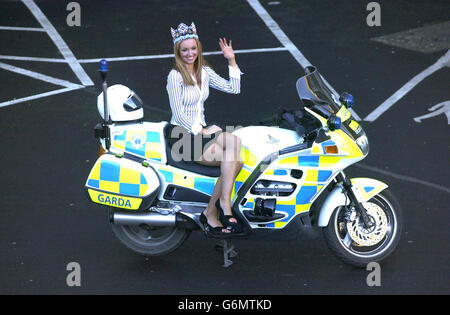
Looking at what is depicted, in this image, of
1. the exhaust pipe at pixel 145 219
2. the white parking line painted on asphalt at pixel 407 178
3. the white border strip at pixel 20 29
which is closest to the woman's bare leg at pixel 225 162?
the exhaust pipe at pixel 145 219

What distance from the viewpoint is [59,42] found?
564 inches

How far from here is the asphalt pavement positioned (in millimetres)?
7973

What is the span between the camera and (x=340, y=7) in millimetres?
15773

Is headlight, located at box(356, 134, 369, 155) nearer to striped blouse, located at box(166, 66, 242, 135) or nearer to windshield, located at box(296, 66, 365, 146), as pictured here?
windshield, located at box(296, 66, 365, 146)

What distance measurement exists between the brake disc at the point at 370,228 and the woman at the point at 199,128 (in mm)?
1022

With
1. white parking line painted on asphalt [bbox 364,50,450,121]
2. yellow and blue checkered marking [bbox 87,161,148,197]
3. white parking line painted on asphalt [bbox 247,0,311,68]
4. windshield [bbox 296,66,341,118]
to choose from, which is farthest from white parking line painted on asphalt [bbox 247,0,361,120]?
yellow and blue checkered marking [bbox 87,161,148,197]

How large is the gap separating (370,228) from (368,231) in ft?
0.10

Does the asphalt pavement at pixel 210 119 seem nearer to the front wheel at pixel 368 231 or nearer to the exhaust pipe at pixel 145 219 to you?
the front wheel at pixel 368 231

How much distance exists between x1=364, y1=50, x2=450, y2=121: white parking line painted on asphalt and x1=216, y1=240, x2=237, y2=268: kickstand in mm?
3739

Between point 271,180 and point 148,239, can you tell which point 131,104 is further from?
Answer: point 271,180

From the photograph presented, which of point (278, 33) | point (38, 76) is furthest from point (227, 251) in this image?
point (278, 33)

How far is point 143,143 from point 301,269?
5.71 ft

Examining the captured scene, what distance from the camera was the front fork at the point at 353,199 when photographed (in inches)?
307

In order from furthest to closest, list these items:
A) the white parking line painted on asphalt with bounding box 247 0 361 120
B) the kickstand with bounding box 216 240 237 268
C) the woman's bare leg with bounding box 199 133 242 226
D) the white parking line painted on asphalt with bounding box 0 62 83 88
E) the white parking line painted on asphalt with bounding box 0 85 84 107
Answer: the white parking line painted on asphalt with bounding box 247 0 361 120, the white parking line painted on asphalt with bounding box 0 62 83 88, the white parking line painted on asphalt with bounding box 0 85 84 107, the kickstand with bounding box 216 240 237 268, the woman's bare leg with bounding box 199 133 242 226
